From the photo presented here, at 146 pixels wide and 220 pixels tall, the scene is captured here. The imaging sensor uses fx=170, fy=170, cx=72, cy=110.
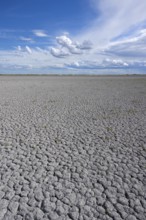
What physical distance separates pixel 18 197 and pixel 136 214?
6.60 feet

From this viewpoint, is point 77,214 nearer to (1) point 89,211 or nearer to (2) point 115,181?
(1) point 89,211

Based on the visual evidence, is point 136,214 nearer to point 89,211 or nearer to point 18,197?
point 89,211

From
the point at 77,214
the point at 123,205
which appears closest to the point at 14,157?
the point at 77,214

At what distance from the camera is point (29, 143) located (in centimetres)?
521

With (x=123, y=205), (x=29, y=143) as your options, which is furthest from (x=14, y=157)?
(x=123, y=205)

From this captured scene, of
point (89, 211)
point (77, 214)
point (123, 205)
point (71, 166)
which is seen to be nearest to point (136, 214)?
point (123, 205)

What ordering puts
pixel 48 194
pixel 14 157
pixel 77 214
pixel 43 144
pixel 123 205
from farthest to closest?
pixel 43 144
pixel 14 157
pixel 48 194
pixel 123 205
pixel 77 214

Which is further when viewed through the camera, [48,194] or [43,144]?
[43,144]

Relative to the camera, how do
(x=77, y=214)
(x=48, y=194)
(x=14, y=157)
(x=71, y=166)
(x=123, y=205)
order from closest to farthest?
(x=77, y=214), (x=123, y=205), (x=48, y=194), (x=71, y=166), (x=14, y=157)

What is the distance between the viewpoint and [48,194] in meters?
3.10

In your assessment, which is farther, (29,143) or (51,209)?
(29,143)

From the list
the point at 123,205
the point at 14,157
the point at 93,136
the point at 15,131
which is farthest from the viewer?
the point at 15,131

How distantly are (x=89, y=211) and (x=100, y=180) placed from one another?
831 millimetres

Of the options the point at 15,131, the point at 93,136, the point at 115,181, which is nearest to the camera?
the point at 115,181
